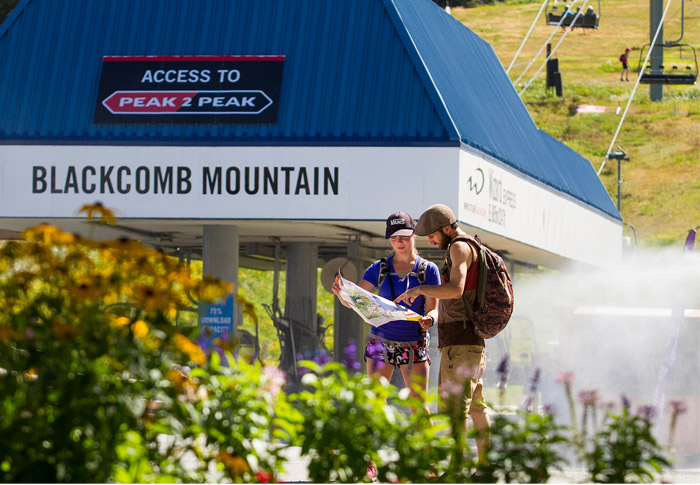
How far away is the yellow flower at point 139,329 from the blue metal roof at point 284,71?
1200 cm

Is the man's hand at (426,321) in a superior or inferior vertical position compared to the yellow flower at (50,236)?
superior

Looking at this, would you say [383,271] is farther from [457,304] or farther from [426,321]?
[457,304]

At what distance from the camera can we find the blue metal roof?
17.4m

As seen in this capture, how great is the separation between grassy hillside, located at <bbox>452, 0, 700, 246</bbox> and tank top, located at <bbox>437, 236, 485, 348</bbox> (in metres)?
65.2

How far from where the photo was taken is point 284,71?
709 inches

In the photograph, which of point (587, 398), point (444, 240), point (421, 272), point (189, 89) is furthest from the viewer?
point (189, 89)

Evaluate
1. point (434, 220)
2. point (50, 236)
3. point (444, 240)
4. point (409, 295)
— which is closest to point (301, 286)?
point (409, 295)

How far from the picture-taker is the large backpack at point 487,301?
866 cm

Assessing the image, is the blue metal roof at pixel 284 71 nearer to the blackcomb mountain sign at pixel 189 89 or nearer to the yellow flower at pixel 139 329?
the blackcomb mountain sign at pixel 189 89

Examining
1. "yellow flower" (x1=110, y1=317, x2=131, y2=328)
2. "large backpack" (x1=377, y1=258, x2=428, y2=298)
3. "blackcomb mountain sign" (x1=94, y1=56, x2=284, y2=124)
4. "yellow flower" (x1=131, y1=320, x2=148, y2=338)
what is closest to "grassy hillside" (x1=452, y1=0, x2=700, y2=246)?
"blackcomb mountain sign" (x1=94, y1=56, x2=284, y2=124)

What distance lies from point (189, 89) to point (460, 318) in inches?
395

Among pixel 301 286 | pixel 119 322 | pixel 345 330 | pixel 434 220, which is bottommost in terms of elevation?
pixel 119 322

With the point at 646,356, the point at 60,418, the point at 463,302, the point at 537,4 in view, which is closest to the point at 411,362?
the point at 463,302

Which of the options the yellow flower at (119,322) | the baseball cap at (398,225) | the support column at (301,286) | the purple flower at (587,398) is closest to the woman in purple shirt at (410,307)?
the baseball cap at (398,225)
